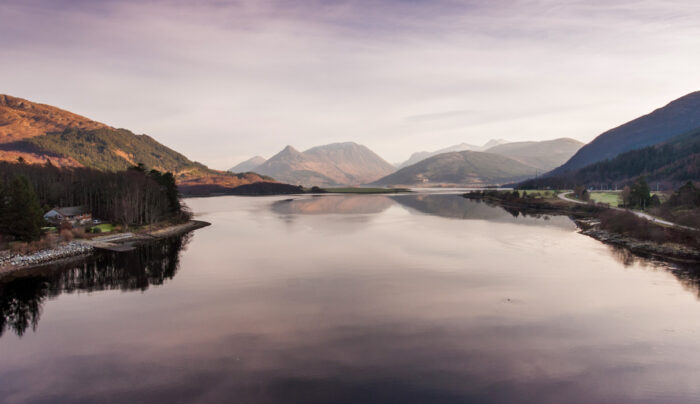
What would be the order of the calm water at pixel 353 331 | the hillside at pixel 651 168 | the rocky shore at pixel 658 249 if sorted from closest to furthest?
the calm water at pixel 353 331 < the rocky shore at pixel 658 249 < the hillside at pixel 651 168

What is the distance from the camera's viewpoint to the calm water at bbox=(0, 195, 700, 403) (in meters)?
14.9

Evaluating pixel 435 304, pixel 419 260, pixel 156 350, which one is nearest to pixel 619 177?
pixel 419 260

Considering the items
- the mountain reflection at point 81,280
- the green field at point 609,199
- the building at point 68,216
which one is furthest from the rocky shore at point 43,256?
the green field at point 609,199

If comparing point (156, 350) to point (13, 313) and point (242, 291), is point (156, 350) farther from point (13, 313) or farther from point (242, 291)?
point (13, 313)

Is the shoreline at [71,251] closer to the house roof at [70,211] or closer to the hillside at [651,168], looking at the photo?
the house roof at [70,211]

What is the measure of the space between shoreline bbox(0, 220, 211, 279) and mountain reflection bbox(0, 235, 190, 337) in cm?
205

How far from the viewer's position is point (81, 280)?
3167cm

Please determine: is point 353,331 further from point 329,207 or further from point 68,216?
point 329,207

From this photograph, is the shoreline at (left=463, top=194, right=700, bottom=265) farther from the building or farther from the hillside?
the building

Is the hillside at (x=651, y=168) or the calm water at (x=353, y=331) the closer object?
the calm water at (x=353, y=331)

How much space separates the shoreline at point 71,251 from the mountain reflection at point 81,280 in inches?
80.7

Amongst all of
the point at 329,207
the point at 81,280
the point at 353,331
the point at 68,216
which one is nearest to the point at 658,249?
the point at 353,331

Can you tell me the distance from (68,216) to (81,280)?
30.5 metres

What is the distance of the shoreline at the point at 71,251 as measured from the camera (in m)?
34.7
